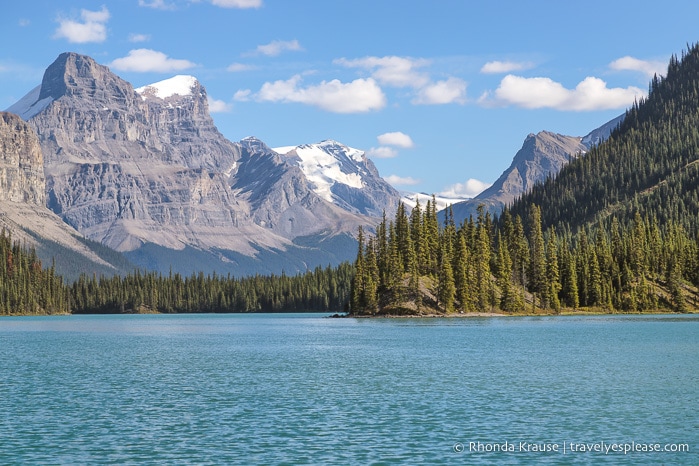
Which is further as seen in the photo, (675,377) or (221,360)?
(221,360)

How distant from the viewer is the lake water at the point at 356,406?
4478 centimetres

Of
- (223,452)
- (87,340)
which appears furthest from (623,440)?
(87,340)

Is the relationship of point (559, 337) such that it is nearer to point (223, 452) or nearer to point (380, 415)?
point (380, 415)

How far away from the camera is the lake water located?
147ft

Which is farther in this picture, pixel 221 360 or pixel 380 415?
pixel 221 360

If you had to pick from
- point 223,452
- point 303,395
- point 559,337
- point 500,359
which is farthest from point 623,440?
point 559,337

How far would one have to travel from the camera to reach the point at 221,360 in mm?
100375

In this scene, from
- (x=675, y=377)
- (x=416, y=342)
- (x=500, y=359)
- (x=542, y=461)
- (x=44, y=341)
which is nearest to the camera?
(x=542, y=461)

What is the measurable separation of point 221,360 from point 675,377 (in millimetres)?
51483

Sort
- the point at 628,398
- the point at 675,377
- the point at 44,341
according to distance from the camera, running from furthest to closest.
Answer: the point at 44,341 → the point at 675,377 → the point at 628,398

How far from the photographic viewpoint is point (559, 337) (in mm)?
133500

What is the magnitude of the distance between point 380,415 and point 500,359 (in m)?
43.4

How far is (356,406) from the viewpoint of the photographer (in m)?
60.5

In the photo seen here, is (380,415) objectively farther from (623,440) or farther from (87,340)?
(87,340)
